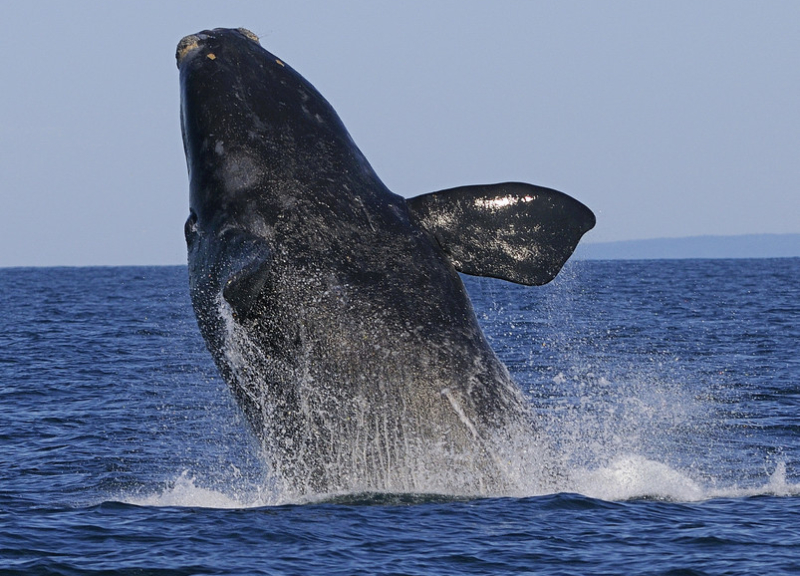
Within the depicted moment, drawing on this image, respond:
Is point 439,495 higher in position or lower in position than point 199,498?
higher

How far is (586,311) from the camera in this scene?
52406 mm

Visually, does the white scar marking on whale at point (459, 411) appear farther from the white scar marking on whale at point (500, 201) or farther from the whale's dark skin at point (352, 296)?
the white scar marking on whale at point (500, 201)

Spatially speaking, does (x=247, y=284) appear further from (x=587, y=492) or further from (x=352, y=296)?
(x=587, y=492)

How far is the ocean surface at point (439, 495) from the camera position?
10.7m

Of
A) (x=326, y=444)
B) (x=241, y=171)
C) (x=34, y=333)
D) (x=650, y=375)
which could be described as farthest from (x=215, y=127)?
(x=34, y=333)

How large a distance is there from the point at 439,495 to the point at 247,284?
2.59 meters

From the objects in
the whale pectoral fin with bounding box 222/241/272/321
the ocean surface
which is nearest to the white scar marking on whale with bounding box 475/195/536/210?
the ocean surface

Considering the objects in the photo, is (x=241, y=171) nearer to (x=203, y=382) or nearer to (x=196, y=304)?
(x=196, y=304)

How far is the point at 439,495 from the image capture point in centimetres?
1140

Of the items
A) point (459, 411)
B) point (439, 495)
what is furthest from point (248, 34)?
point (439, 495)

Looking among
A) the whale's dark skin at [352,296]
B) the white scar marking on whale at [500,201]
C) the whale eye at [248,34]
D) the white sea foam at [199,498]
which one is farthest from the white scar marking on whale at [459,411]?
the whale eye at [248,34]

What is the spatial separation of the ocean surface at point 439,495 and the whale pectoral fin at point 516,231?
1.72m

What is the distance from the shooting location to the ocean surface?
35.0 ft

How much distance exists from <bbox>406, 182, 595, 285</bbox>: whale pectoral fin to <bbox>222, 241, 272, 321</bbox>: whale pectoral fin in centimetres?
182
